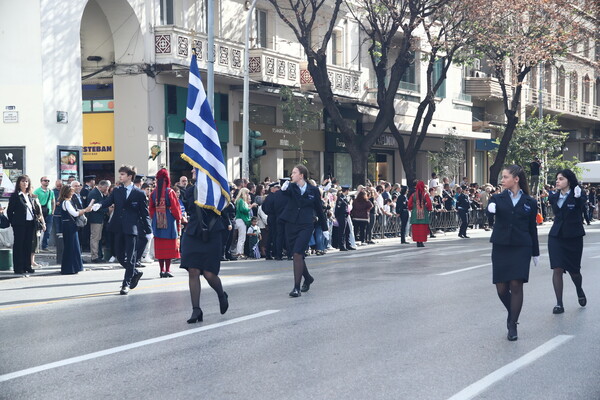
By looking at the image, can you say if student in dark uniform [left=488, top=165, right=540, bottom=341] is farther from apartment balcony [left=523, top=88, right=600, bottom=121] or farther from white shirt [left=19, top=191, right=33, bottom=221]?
apartment balcony [left=523, top=88, right=600, bottom=121]

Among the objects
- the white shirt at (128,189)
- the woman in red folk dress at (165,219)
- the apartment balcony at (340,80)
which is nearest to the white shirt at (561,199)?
the white shirt at (128,189)

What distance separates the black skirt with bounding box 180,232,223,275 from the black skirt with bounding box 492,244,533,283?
299cm

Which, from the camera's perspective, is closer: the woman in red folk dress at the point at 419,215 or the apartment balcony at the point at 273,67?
the woman in red folk dress at the point at 419,215

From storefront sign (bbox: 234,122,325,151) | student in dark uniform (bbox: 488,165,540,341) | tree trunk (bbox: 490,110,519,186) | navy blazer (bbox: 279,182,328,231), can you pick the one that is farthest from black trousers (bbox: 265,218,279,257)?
tree trunk (bbox: 490,110,519,186)

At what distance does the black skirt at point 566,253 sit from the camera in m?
11.0

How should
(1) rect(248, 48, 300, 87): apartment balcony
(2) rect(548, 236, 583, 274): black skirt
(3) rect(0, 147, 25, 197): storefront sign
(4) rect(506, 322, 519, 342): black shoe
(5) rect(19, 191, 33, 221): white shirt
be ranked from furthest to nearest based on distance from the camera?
(1) rect(248, 48, 300, 87): apartment balcony
(3) rect(0, 147, 25, 197): storefront sign
(5) rect(19, 191, 33, 221): white shirt
(2) rect(548, 236, 583, 274): black skirt
(4) rect(506, 322, 519, 342): black shoe

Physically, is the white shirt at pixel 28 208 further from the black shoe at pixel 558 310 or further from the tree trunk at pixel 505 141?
the tree trunk at pixel 505 141

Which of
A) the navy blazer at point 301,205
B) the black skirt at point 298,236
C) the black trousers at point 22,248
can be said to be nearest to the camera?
the black skirt at point 298,236

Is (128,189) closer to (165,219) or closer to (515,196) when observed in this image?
(165,219)

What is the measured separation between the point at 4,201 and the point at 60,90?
394 cm

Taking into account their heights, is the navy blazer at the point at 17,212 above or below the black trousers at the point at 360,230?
above

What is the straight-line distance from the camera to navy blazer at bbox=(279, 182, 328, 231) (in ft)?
41.0

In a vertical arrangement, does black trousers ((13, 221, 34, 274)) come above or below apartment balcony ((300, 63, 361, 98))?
below

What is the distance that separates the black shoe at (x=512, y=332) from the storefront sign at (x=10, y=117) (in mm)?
17729
